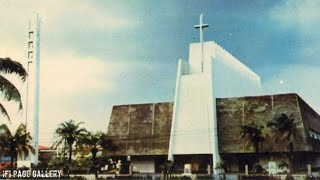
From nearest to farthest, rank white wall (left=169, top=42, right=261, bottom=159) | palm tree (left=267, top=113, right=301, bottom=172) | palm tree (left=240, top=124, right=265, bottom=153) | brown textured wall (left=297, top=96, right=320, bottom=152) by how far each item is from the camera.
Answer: palm tree (left=267, top=113, right=301, bottom=172) < palm tree (left=240, top=124, right=265, bottom=153) < brown textured wall (left=297, top=96, right=320, bottom=152) < white wall (left=169, top=42, right=261, bottom=159)

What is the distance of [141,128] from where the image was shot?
67438mm

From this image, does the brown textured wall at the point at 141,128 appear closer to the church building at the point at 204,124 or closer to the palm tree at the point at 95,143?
the church building at the point at 204,124

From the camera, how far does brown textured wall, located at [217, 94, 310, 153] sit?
60.3 meters

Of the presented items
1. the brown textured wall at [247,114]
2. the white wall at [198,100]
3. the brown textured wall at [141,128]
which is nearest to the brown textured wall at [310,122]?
the brown textured wall at [247,114]

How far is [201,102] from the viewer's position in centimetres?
6369

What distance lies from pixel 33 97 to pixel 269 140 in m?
36.2

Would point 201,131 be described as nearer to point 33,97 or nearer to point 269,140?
point 269,140

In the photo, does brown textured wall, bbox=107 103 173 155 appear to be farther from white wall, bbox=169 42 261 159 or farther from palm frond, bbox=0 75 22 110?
palm frond, bbox=0 75 22 110

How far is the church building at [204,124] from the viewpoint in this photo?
61.2 meters

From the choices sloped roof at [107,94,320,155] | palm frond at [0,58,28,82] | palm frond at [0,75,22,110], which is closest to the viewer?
palm frond at [0,75,22,110]

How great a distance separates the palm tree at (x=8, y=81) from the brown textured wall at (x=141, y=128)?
48.2m

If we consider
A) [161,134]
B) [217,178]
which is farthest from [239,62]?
[217,178]

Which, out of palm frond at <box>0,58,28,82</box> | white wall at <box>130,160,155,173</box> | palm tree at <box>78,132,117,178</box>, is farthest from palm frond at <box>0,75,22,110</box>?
white wall at <box>130,160,155,173</box>

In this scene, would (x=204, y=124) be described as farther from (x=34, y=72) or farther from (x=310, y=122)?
(x=34, y=72)
